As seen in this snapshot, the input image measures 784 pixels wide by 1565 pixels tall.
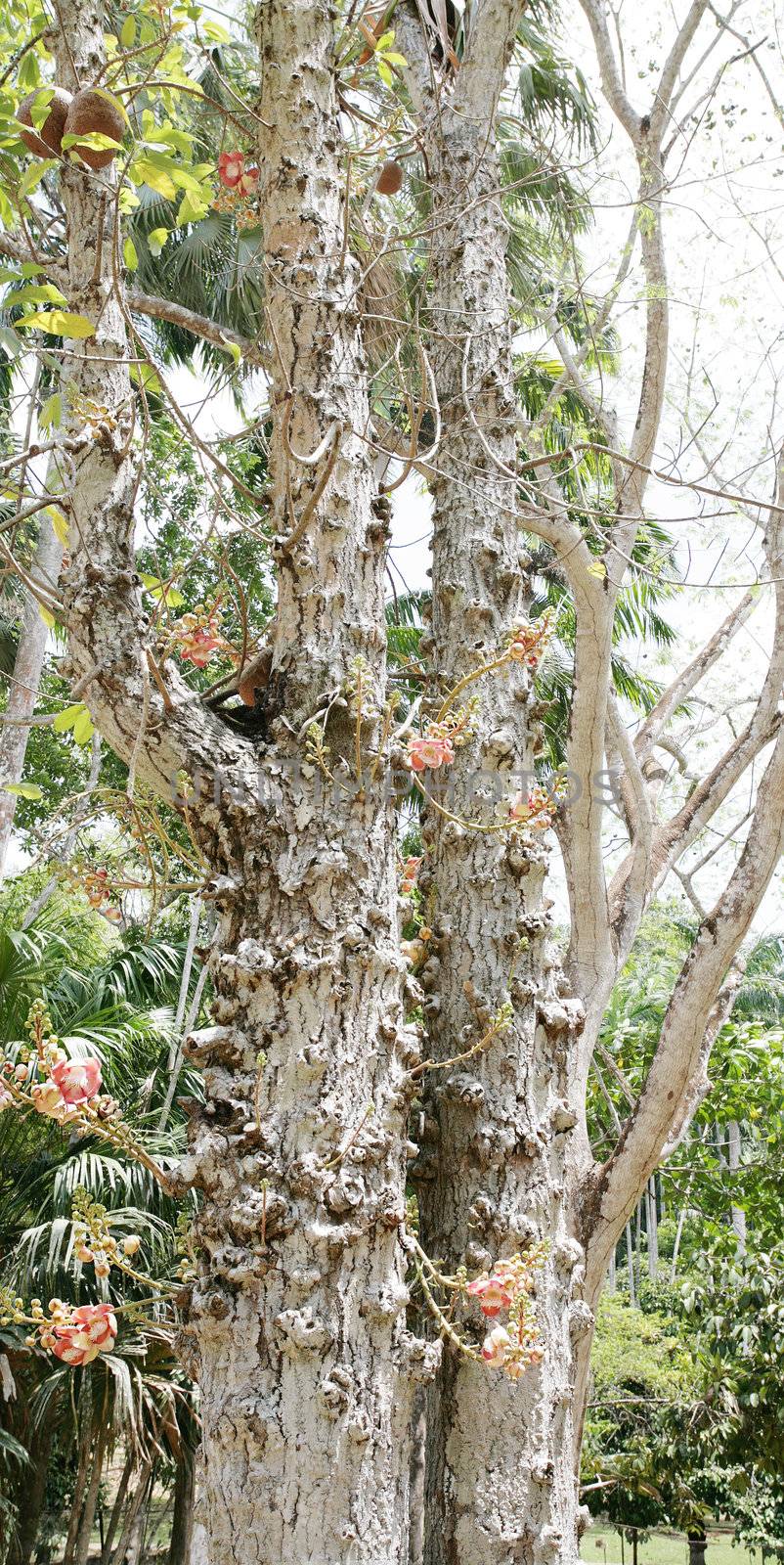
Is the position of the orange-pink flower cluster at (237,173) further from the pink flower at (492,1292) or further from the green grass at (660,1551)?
the green grass at (660,1551)

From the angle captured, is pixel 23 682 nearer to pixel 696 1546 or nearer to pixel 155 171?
pixel 155 171

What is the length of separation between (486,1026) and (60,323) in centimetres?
139

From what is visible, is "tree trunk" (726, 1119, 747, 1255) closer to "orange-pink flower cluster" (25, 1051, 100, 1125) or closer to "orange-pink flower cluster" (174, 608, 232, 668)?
"orange-pink flower cluster" (174, 608, 232, 668)

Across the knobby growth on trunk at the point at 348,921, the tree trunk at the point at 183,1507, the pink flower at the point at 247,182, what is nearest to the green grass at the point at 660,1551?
the tree trunk at the point at 183,1507

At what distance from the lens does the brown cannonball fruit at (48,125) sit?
2051 millimetres

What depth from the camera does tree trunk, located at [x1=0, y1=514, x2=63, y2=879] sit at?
7.74 metres

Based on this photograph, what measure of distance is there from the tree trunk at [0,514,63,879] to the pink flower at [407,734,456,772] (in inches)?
240

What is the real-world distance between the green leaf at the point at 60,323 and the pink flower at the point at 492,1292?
159cm

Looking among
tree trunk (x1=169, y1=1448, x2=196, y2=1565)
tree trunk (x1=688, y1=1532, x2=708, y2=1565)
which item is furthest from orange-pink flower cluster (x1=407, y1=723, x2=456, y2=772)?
tree trunk (x1=688, y1=1532, x2=708, y2=1565)

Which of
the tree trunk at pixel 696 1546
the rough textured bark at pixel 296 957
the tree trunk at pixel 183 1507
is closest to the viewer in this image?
the rough textured bark at pixel 296 957

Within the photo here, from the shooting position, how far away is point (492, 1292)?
5.41 ft

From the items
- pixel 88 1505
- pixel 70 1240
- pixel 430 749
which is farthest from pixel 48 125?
pixel 88 1505

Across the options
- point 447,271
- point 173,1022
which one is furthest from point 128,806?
point 173,1022

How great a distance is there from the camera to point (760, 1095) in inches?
224
